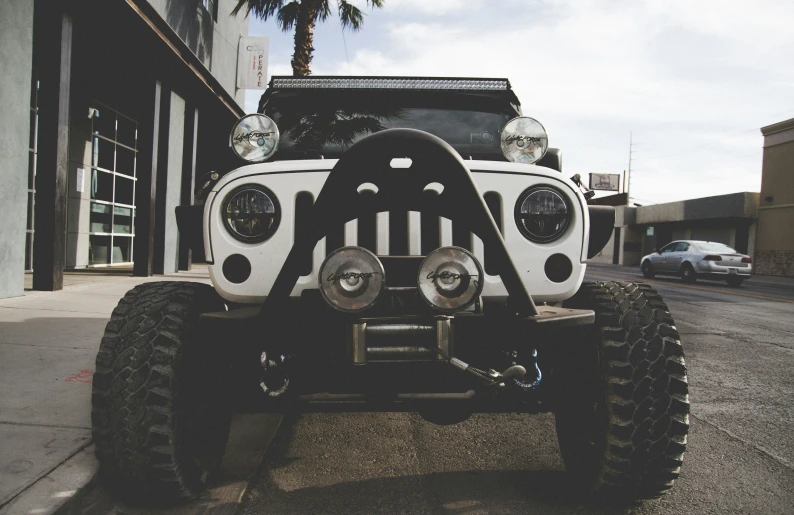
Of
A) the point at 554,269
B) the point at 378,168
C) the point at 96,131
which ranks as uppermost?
the point at 96,131

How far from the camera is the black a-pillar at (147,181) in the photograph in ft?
37.6

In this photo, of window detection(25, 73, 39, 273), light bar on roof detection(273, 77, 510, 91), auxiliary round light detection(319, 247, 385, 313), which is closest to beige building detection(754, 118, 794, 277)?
light bar on roof detection(273, 77, 510, 91)

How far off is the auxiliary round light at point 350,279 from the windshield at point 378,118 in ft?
5.16

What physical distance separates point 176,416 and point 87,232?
473 inches

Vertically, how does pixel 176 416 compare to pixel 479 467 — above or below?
above

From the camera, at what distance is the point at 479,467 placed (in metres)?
2.83

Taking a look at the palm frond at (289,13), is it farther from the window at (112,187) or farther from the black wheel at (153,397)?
the black wheel at (153,397)

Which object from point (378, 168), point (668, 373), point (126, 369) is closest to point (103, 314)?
point (126, 369)

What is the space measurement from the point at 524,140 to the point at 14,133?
6.82 metres

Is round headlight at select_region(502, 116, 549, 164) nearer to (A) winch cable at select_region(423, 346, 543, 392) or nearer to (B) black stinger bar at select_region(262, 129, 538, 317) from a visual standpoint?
(B) black stinger bar at select_region(262, 129, 538, 317)

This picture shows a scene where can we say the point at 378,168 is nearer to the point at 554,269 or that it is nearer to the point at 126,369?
the point at 554,269

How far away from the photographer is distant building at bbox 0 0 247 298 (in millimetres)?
7219

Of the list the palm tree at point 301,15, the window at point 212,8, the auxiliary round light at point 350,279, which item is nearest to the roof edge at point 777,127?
the palm tree at point 301,15

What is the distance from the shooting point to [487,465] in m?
2.87
